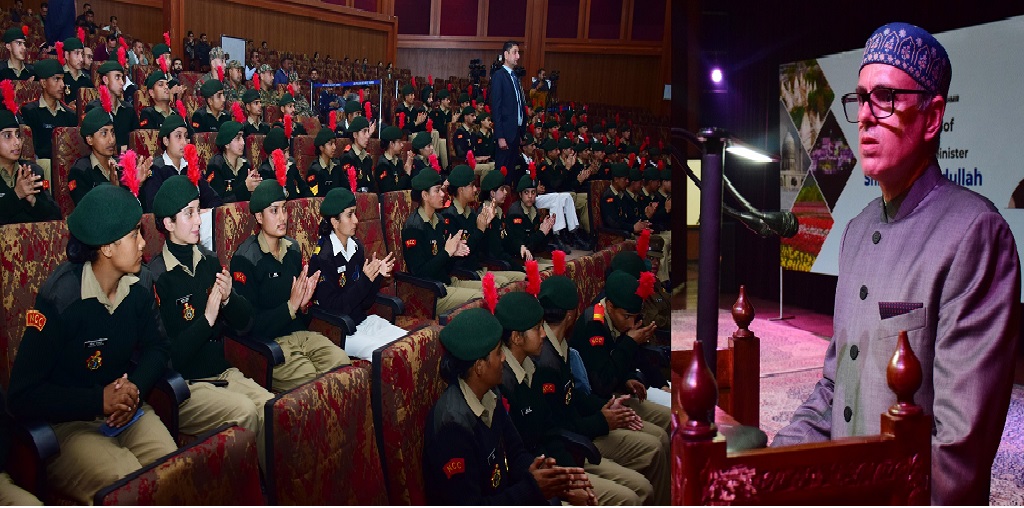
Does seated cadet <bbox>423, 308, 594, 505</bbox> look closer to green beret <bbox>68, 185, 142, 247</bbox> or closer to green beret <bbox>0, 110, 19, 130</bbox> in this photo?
green beret <bbox>68, 185, 142, 247</bbox>

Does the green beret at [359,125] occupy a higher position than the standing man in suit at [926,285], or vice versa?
the green beret at [359,125]

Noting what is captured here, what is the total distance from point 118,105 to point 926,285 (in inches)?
137

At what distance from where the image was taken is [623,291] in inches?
79.4

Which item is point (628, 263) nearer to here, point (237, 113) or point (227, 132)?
point (227, 132)

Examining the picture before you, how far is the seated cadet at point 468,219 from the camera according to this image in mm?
2746

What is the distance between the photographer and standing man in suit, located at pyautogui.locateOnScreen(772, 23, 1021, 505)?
703 millimetres

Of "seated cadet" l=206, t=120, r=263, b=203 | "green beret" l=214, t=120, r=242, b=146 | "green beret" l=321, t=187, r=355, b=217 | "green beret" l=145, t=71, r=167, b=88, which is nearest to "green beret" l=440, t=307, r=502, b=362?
"green beret" l=321, t=187, r=355, b=217

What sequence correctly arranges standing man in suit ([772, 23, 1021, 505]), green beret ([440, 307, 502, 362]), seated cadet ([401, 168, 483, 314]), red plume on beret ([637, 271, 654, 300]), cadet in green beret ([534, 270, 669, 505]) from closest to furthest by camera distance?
1. standing man in suit ([772, 23, 1021, 505])
2. green beret ([440, 307, 502, 362])
3. cadet in green beret ([534, 270, 669, 505])
4. red plume on beret ([637, 271, 654, 300])
5. seated cadet ([401, 168, 483, 314])

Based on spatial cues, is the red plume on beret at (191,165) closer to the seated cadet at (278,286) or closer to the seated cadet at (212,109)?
the seated cadet at (278,286)

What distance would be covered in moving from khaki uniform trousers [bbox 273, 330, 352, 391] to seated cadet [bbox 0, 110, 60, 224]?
3.05 ft

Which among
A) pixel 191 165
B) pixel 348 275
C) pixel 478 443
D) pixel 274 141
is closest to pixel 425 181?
pixel 348 275

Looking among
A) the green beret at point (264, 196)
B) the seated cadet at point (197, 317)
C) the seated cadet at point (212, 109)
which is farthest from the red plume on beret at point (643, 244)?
the seated cadet at point (212, 109)

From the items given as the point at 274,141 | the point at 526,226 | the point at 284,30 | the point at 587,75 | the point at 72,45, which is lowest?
the point at 526,226

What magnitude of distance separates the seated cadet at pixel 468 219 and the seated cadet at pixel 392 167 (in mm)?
786
